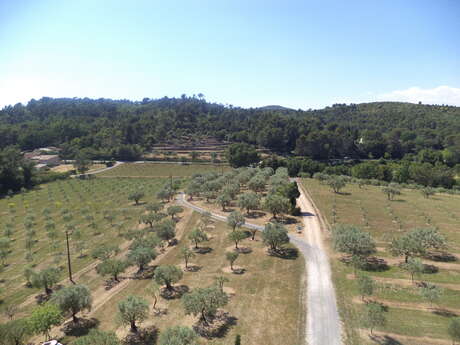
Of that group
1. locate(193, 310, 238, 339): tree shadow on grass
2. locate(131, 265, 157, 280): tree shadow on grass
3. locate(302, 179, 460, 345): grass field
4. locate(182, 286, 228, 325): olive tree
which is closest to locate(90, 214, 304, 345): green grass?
locate(193, 310, 238, 339): tree shadow on grass

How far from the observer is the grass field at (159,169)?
13475 cm

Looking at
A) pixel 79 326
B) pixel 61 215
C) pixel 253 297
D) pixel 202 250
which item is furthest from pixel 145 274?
pixel 61 215

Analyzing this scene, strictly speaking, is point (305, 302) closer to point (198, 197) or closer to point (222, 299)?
point (222, 299)

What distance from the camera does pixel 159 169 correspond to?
144625 millimetres

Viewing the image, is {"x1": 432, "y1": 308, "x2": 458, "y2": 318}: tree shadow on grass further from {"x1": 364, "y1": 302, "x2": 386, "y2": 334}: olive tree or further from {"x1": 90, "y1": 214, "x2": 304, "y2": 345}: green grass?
{"x1": 90, "y1": 214, "x2": 304, "y2": 345}: green grass

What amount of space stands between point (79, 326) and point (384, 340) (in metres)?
36.1

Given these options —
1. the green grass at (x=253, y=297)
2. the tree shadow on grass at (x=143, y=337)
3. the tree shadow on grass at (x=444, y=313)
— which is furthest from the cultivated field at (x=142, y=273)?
the tree shadow on grass at (x=444, y=313)

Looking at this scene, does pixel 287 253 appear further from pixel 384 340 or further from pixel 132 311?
pixel 132 311

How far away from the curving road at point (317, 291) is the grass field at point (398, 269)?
1338 mm

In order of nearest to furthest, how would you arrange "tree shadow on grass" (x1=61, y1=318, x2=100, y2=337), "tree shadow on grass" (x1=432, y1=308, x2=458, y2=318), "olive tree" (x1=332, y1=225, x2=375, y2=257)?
1. "tree shadow on grass" (x1=61, y1=318, x2=100, y2=337)
2. "tree shadow on grass" (x1=432, y1=308, x2=458, y2=318)
3. "olive tree" (x1=332, y1=225, x2=375, y2=257)

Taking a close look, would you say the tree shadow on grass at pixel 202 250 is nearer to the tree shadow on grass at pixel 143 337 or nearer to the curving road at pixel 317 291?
the curving road at pixel 317 291

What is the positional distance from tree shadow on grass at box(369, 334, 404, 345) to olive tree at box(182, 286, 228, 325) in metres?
17.2

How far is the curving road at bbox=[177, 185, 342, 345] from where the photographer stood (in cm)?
2938

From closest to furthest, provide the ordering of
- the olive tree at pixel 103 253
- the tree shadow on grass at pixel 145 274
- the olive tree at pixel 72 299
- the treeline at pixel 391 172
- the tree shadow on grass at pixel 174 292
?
the olive tree at pixel 72 299 < the tree shadow on grass at pixel 174 292 < the tree shadow on grass at pixel 145 274 < the olive tree at pixel 103 253 < the treeline at pixel 391 172
